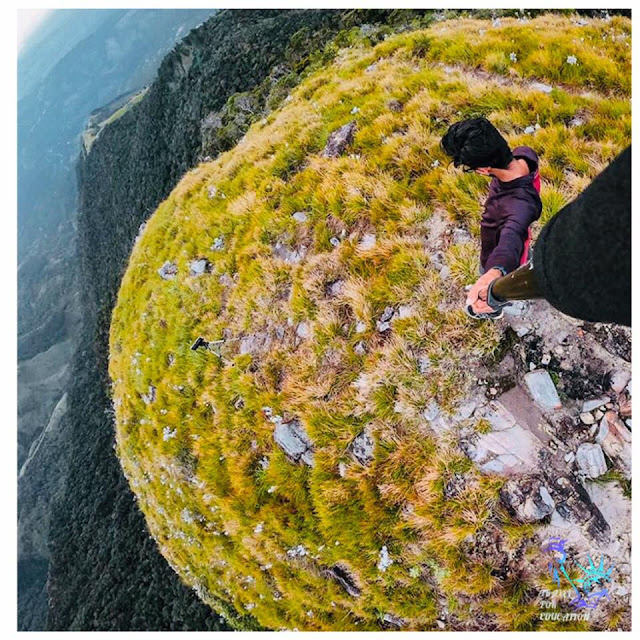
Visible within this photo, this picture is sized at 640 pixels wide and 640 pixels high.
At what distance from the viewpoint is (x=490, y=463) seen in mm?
4781

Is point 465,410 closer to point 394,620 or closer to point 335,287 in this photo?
point 335,287

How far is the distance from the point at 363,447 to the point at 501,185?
371cm

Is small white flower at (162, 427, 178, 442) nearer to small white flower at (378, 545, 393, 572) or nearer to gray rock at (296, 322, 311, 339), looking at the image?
gray rock at (296, 322, 311, 339)

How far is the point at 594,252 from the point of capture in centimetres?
203

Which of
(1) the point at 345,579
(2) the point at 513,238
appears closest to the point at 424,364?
(2) the point at 513,238

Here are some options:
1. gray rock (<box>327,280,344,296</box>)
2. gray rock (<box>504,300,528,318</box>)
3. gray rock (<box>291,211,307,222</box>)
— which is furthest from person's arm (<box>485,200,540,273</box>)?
gray rock (<box>291,211,307,222</box>)

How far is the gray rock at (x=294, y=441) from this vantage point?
6.05m

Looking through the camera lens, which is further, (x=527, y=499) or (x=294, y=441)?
(x=294, y=441)

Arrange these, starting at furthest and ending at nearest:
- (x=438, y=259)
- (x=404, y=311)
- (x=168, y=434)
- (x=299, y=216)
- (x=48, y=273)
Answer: (x=48, y=273), (x=168, y=434), (x=299, y=216), (x=438, y=259), (x=404, y=311)

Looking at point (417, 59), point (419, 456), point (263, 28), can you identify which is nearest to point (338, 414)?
point (419, 456)

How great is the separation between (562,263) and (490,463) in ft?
10.9

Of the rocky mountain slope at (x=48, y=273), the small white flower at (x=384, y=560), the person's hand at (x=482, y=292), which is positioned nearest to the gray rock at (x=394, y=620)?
the small white flower at (x=384, y=560)

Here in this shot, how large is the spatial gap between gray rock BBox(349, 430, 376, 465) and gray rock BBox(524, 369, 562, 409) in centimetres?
213

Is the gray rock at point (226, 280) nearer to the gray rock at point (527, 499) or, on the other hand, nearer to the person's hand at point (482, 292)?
the person's hand at point (482, 292)
